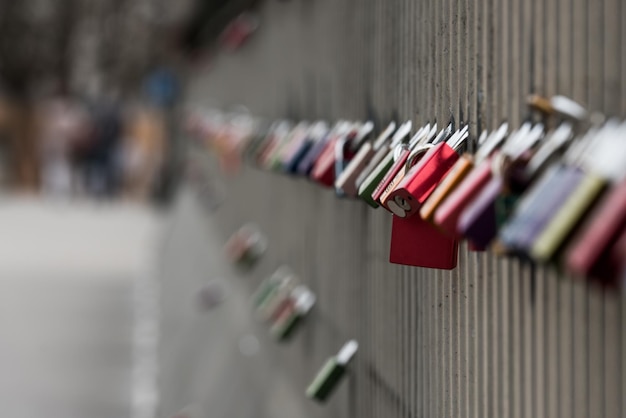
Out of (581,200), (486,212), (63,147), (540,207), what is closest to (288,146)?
(486,212)

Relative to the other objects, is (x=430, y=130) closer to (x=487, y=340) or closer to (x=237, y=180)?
(x=487, y=340)

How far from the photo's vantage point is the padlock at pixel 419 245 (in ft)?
13.4

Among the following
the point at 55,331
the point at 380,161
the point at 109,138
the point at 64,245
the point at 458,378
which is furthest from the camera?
the point at 109,138

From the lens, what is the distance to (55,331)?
1681 cm

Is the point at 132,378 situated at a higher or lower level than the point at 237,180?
lower

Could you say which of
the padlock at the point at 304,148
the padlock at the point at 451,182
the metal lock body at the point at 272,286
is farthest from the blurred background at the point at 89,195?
the padlock at the point at 451,182

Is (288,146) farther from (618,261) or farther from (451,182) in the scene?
(618,261)

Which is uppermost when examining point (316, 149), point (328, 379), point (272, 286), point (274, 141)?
point (316, 149)

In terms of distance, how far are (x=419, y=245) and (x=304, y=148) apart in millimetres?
3052

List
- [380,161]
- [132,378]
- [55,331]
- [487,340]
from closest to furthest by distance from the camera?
1. [487,340]
2. [380,161]
3. [132,378]
4. [55,331]

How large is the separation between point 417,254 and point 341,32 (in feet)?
10.2

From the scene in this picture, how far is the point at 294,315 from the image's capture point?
793cm

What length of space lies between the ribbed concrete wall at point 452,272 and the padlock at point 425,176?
169mm

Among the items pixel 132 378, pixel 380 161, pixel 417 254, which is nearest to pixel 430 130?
pixel 380 161
